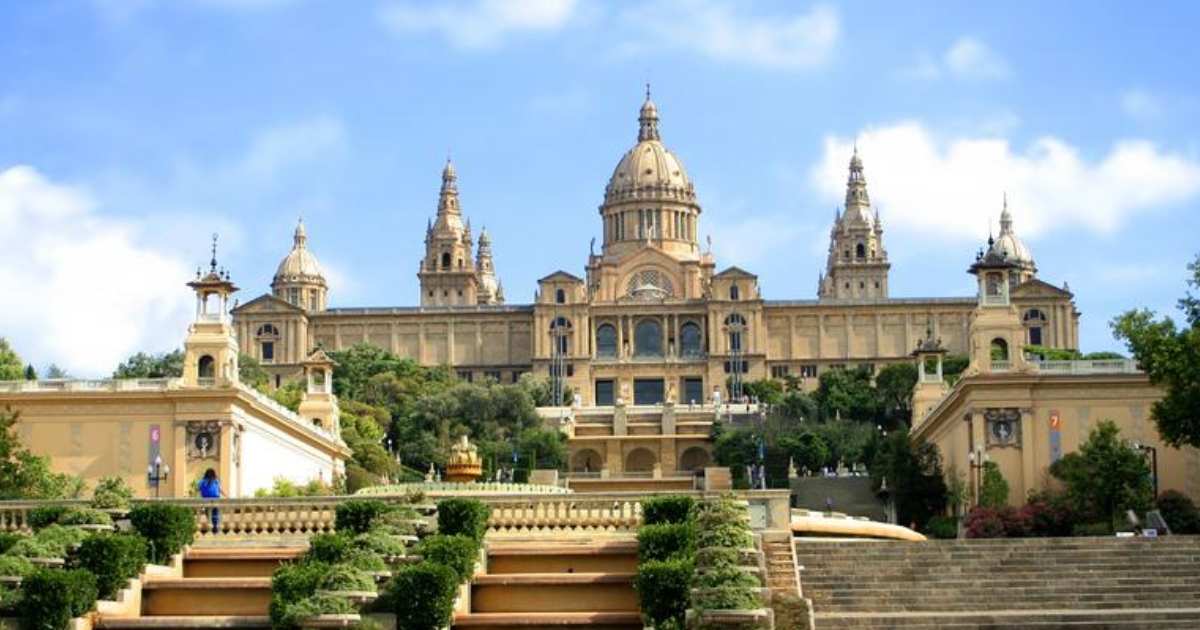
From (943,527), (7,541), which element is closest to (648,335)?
(943,527)

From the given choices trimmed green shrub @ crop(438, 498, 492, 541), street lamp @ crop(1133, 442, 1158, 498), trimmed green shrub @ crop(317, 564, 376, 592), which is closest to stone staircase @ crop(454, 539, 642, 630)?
trimmed green shrub @ crop(438, 498, 492, 541)

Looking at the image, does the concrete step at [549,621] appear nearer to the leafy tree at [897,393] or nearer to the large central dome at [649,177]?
the leafy tree at [897,393]

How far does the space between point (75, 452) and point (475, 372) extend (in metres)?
98.5

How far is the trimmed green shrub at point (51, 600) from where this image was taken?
2594 centimetres

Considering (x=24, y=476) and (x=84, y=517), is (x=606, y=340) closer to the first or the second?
(x=24, y=476)

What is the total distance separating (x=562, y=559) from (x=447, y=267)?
16069cm

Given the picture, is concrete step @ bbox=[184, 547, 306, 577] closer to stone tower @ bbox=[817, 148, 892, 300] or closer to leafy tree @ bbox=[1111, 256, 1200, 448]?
leafy tree @ bbox=[1111, 256, 1200, 448]

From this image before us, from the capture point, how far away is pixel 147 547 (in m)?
28.6

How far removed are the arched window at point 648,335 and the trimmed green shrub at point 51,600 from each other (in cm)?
14026

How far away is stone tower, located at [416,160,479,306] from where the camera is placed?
188 m

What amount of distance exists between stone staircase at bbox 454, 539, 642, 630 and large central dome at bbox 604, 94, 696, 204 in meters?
155

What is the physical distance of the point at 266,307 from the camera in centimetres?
16462

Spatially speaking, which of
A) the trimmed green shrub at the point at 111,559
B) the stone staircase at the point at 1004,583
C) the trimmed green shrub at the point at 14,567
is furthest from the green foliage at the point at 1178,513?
the trimmed green shrub at the point at 14,567

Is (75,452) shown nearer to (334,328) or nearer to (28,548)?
(28,548)
